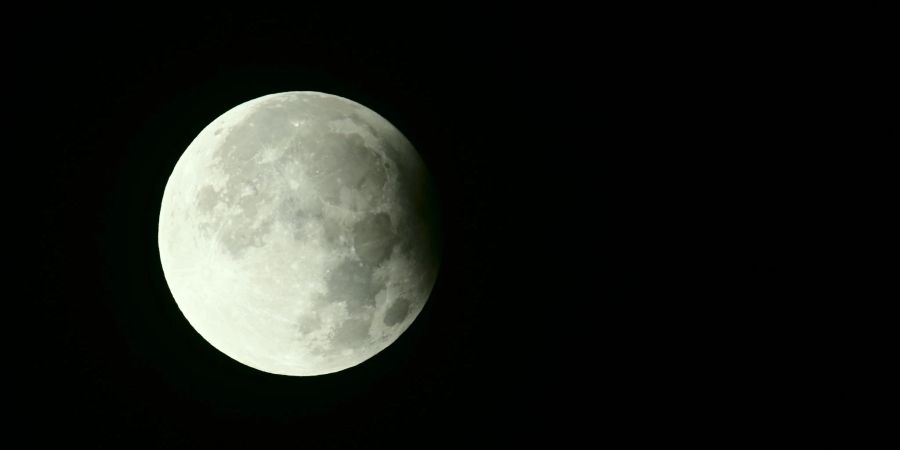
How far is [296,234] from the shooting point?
2449 millimetres

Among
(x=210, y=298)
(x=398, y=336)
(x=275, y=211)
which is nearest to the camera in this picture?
(x=275, y=211)

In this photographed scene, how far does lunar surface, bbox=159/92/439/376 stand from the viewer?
247cm

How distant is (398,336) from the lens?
3.13 metres

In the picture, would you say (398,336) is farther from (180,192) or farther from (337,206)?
(180,192)

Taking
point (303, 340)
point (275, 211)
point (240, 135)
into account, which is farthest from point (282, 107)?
point (303, 340)

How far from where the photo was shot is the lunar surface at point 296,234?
2.47 meters

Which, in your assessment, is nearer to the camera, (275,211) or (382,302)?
(275,211)

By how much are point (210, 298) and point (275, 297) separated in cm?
36

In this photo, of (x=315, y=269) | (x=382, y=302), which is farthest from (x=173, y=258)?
(x=382, y=302)

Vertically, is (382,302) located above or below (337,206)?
below

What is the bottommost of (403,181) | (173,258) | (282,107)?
(403,181)

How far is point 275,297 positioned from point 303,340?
0.31 metres

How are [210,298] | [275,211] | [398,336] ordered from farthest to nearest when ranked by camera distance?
[398,336], [210,298], [275,211]

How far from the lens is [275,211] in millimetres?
2451
